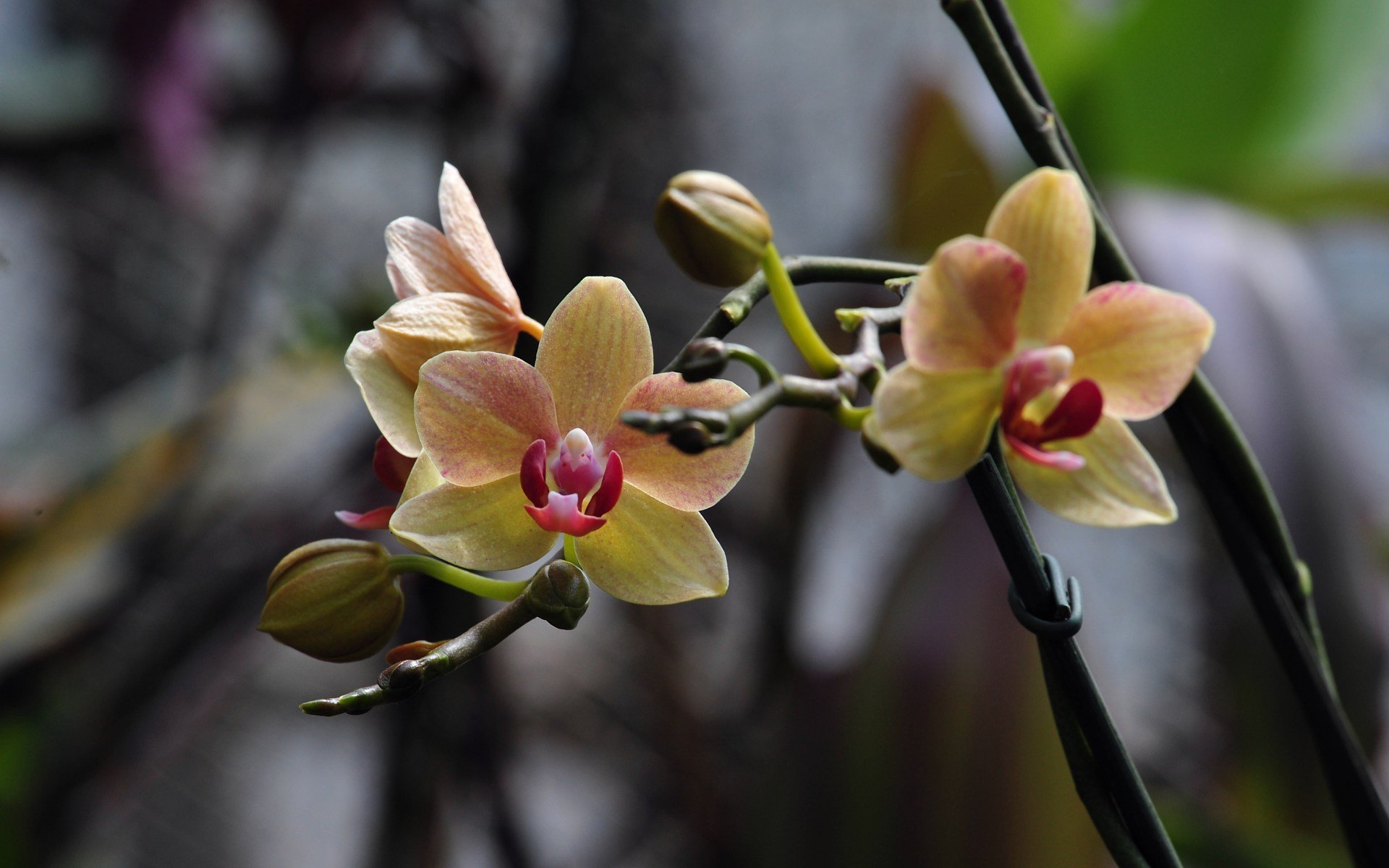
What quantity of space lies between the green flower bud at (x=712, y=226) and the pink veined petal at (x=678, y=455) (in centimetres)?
2

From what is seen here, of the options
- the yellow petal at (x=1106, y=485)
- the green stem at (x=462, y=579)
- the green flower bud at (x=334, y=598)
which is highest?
the yellow petal at (x=1106, y=485)

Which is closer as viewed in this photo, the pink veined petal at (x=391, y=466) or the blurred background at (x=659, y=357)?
the pink veined petal at (x=391, y=466)

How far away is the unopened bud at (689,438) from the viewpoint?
12 centimetres

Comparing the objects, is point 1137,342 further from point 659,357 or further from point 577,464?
point 659,357

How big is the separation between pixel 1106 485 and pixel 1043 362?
0.11 feet

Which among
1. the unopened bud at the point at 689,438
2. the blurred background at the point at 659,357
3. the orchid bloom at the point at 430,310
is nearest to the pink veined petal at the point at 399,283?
the orchid bloom at the point at 430,310

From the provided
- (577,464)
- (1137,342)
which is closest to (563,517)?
(577,464)

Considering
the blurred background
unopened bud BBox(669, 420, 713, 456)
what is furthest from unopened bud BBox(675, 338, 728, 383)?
the blurred background

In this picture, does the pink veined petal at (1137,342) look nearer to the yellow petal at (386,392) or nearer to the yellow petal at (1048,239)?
the yellow petal at (1048,239)

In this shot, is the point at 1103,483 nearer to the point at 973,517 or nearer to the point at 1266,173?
the point at 973,517

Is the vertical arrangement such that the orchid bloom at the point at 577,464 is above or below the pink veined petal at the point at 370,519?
above

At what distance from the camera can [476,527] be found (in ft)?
0.64

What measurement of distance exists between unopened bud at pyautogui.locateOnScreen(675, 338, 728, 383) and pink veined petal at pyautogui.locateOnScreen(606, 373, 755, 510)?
0.11 feet

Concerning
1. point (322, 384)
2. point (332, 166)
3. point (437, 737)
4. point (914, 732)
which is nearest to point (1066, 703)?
point (914, 732)
